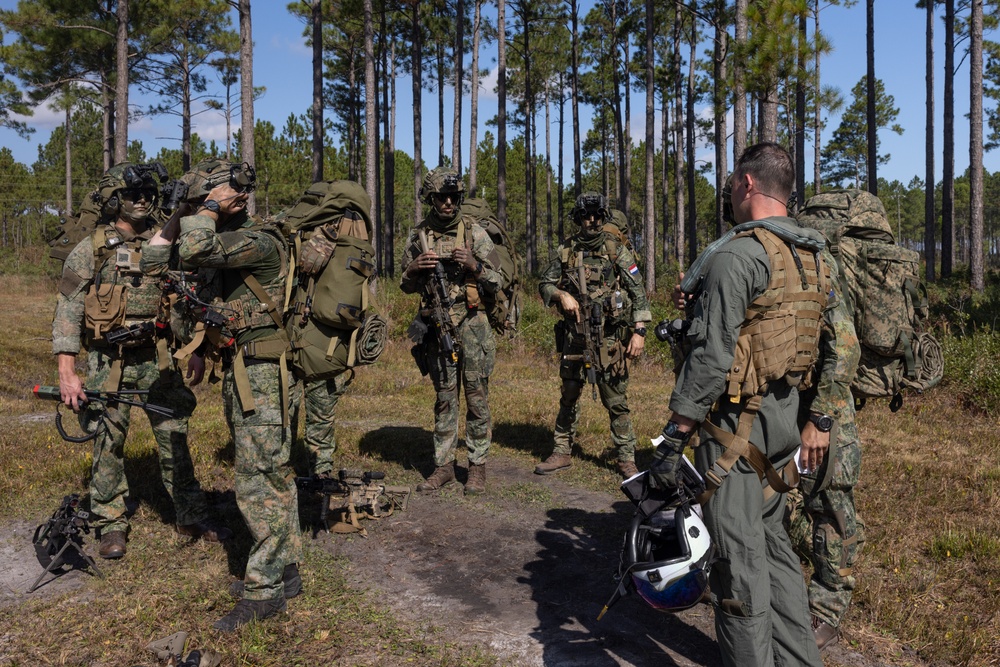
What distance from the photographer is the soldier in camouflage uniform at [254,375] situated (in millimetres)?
3768

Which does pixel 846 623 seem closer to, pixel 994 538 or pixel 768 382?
pixel 994 538

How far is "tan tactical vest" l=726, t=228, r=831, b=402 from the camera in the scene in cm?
280

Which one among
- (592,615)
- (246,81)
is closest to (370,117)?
(246,81)

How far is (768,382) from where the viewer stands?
2857 millimetres

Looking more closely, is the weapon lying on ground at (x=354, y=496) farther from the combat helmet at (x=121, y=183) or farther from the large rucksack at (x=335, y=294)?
the combat helmet at (x=121, y=183)

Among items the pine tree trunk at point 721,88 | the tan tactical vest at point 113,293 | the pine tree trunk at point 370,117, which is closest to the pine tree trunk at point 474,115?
the pine tree trunk at point 370,117

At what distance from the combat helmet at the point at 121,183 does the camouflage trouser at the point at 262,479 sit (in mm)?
1692

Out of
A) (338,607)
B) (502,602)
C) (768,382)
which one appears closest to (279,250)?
(338,607)

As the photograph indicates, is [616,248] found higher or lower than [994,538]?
higher

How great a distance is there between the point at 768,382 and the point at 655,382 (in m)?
8.03

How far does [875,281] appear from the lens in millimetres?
3967

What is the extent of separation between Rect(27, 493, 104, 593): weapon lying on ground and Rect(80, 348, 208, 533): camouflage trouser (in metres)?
0.15

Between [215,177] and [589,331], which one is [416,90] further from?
[215,177]

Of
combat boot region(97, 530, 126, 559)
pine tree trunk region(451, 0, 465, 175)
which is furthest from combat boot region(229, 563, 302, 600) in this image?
pine tree trunk region(451, 0, 465, 175)
